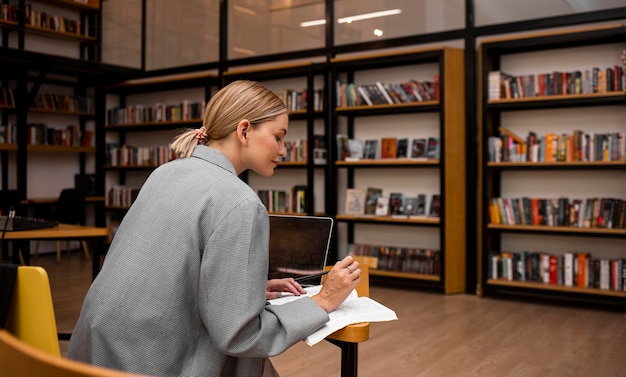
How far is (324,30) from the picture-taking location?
20.4 feet

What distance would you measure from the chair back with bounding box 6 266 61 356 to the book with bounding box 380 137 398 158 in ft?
16.0

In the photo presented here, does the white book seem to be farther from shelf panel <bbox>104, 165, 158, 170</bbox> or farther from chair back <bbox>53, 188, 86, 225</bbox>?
chair back <bbox>53, 188, 86, 225</bbox>

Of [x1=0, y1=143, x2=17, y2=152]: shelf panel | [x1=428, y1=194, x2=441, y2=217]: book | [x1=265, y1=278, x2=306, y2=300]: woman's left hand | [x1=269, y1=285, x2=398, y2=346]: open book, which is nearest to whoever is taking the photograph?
[x1=269, y1=285, x2=398, y2=346]: open book

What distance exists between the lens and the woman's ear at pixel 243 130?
1.38 metres

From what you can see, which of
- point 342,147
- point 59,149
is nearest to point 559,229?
point 342,147

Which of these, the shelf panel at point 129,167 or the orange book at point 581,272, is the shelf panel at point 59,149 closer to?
the shelf panel at point 129,167

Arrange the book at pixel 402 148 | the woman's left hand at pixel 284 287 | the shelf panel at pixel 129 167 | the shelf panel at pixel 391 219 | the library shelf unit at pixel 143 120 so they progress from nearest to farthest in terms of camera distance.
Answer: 1. the woman's left hand at pixel 284 287
2. the shelf panel at pixel 391 219
3. the book at pixel 402 148
4. the library shelf unit at pixel 143 120
5. the shelf panel at pixel 129 167

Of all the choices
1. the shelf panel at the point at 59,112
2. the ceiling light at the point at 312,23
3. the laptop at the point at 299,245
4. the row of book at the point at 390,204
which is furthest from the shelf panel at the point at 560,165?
the shelf panel at the point at 59,112

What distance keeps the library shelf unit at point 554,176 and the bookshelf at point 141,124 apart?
3.45 meters

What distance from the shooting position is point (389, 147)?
5.77 meters

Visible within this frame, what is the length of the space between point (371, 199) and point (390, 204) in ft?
0.68

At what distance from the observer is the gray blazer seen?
1159 millimetres

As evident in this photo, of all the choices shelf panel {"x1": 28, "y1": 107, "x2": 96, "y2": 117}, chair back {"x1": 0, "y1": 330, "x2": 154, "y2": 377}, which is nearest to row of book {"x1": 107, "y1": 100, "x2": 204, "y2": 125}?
shelf panel {"x1": 28, "y1": 107, "x2": 96, "y2": 117}

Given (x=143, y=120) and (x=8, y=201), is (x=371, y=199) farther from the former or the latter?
Result: (x=8, y=201)
